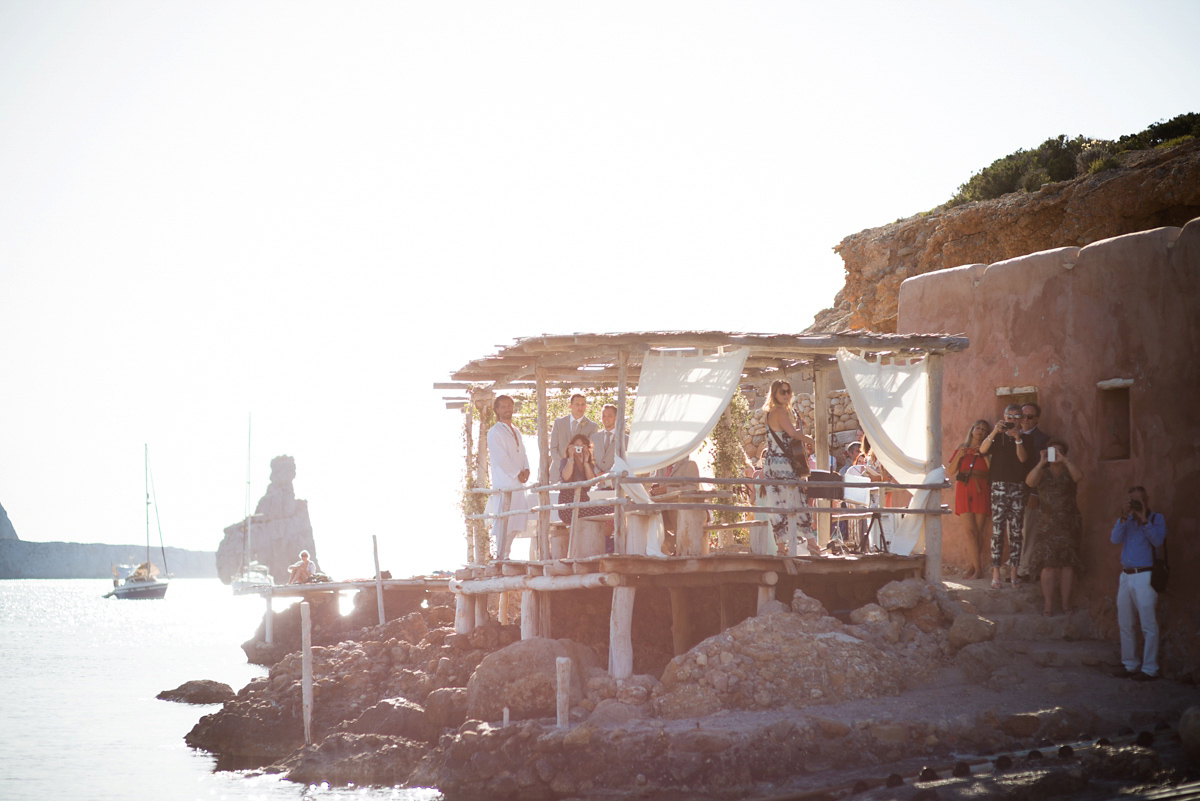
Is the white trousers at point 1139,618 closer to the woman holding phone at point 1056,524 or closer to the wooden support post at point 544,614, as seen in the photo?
the woman holding phone at point 1056,524

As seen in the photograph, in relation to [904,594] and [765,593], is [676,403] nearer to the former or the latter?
[765,593]

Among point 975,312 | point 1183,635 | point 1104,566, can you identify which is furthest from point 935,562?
point 975,312

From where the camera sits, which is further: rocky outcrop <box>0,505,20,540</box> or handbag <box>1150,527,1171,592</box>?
rocky outcrop <box>0,505,20,540</box>

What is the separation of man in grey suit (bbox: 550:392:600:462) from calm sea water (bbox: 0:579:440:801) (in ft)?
14.4

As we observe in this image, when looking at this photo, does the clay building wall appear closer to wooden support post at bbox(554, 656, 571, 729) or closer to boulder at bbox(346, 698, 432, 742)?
wooden support post at bbox(554, 656, 571, 729)

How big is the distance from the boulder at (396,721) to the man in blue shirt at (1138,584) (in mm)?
7839

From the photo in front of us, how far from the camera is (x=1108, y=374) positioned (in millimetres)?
13758

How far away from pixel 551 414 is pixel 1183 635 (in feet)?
31.1

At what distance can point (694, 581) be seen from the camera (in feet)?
42.1

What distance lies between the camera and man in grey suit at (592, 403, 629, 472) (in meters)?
14.3

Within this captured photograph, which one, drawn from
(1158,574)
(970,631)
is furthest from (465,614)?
(1158,574)

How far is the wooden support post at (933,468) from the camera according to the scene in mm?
13734

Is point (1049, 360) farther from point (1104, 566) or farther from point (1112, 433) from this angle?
point (1104, 566)

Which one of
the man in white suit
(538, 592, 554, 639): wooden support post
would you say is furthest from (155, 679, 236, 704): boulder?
(538, 592, 554, 639): wooden support post
